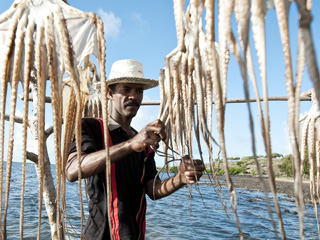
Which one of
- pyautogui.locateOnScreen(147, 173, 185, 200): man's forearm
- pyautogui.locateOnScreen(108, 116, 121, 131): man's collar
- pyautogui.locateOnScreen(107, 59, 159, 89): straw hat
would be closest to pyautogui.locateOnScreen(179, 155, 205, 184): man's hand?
pyautogui.locateOnScreen(147, 173, 185, 200): man's forearm

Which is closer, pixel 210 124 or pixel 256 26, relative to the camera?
pixel 256 26

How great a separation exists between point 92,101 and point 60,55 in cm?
267

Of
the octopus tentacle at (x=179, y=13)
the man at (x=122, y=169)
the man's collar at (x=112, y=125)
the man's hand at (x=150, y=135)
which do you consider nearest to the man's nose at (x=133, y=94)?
the man at (x=122, y=169)

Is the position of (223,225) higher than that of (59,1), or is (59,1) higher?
(59,1)

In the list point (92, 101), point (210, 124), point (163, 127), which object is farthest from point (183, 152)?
point (92, 101)

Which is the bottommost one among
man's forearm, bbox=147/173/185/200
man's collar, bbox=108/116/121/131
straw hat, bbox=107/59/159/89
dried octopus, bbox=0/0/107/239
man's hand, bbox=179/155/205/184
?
man's forearm, bbox=147/173/185/200

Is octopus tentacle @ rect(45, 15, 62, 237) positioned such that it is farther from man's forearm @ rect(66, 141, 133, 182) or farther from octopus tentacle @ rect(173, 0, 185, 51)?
man's forearm @ rect(66, 141, 133, 182)

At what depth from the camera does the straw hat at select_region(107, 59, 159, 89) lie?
8.31 feet

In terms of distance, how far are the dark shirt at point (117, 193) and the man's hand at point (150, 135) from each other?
1.92 ft

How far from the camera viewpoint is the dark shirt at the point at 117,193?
2.23 metres

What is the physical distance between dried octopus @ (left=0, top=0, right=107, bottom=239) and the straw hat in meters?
1.35

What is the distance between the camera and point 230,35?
2.38 feet

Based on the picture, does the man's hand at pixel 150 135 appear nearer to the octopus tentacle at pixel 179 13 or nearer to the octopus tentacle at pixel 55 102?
the octopus tentacle at pixel 55 102

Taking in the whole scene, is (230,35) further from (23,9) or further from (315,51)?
(23,9)
